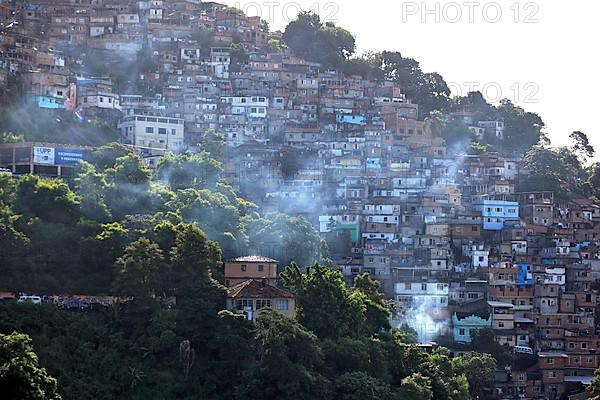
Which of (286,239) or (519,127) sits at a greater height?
(519,127)

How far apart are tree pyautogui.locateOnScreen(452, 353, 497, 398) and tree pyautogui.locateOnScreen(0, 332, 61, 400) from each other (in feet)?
45.8

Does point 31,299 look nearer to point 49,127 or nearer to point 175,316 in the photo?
point 175,316

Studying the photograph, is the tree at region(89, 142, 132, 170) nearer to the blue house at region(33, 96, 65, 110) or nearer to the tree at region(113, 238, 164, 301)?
the blue house at region(33, 96, 65, 110)

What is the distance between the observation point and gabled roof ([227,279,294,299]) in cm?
2725

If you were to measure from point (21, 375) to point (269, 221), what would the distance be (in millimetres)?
14580

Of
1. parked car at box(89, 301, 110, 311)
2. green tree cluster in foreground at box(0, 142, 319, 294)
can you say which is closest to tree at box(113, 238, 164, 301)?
parked car at box(89, 301, 110, 311)

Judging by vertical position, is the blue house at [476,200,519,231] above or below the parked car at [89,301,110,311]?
above

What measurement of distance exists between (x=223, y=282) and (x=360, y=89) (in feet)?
72.6

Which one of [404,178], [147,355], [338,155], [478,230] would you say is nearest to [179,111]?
[338,155]

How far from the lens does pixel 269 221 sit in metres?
33.5

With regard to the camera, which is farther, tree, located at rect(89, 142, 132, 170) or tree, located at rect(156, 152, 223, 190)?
tree, located at rect(156, 152, 223, 190)

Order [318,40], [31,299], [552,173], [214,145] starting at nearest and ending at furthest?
[31,299] → [214,145] → [552,173] → [318,40]

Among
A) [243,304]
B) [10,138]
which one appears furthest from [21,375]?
[10,138]

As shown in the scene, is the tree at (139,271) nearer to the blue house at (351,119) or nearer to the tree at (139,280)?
the tree at (139,280)
